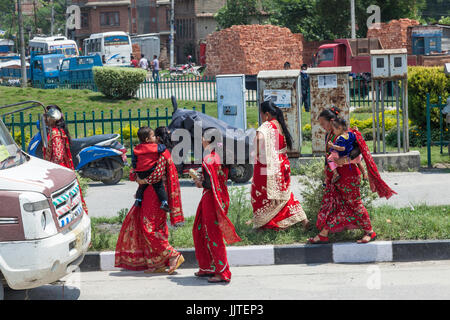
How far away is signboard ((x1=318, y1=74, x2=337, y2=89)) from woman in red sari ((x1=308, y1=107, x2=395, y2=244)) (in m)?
4.24

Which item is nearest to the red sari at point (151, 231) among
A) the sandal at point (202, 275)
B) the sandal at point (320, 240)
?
the sandal at point (202, 275)

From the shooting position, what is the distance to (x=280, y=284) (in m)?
6.75

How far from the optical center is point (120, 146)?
11953 mm

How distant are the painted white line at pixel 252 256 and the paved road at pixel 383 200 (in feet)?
6.79

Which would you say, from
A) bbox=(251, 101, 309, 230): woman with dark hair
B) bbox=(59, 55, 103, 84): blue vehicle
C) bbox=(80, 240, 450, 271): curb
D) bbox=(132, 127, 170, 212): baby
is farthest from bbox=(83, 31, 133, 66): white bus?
bbox=(132, 127, 170, 212): baby

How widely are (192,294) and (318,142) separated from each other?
6056mm

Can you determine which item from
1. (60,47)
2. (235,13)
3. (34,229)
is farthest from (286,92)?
(235,13)

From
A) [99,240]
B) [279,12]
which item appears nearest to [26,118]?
[99,240]

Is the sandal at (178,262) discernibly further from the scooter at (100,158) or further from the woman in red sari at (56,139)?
the scooter at (100,158)

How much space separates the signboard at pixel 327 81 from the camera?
38.3 ft

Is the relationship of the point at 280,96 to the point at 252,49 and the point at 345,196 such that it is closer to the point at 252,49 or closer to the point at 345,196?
the point at 345,196

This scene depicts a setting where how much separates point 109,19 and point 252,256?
64.0 m

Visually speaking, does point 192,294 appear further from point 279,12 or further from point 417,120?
point 279,12

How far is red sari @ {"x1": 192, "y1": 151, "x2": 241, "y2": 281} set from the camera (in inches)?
269
